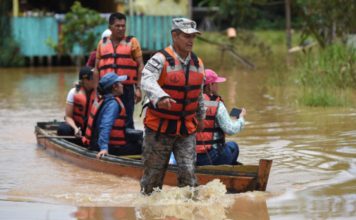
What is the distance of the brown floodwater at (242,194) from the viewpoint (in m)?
8.02

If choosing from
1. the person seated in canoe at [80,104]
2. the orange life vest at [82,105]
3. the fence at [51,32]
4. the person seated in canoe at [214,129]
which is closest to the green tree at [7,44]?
the fence at [51,32]

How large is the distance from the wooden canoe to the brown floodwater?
0.09m

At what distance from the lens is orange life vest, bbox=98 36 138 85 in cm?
1123

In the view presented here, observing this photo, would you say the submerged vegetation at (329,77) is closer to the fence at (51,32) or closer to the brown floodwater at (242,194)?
the brown floodwater at (242,194)

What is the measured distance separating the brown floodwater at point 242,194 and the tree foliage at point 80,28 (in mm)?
8917

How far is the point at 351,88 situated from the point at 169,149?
28.8ft

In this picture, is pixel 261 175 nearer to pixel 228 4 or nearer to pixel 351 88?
pixel 351 88

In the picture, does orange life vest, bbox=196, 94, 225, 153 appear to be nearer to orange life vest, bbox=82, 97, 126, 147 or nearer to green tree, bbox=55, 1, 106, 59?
Answer: orange life vest, bbox=82, 97, 126, 147

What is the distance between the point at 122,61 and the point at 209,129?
2785mm

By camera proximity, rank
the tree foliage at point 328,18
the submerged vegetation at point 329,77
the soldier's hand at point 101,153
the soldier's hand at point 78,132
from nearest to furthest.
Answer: the soldier's hand at point 101,153
the soldier's hand at point 78,132
the submerged vegetation at point 329,77
the tree foliage at point 328,18

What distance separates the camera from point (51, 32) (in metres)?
26.4

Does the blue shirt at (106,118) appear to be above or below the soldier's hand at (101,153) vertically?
above

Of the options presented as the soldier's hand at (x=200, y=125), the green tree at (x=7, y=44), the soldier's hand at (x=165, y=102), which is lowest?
the green tree at (x=7, y=44)

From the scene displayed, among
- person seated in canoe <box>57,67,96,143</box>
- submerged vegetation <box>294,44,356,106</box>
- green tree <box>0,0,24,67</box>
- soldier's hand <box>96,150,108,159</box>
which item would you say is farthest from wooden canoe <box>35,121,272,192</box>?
green tree <box>0,0,24,67</box>
